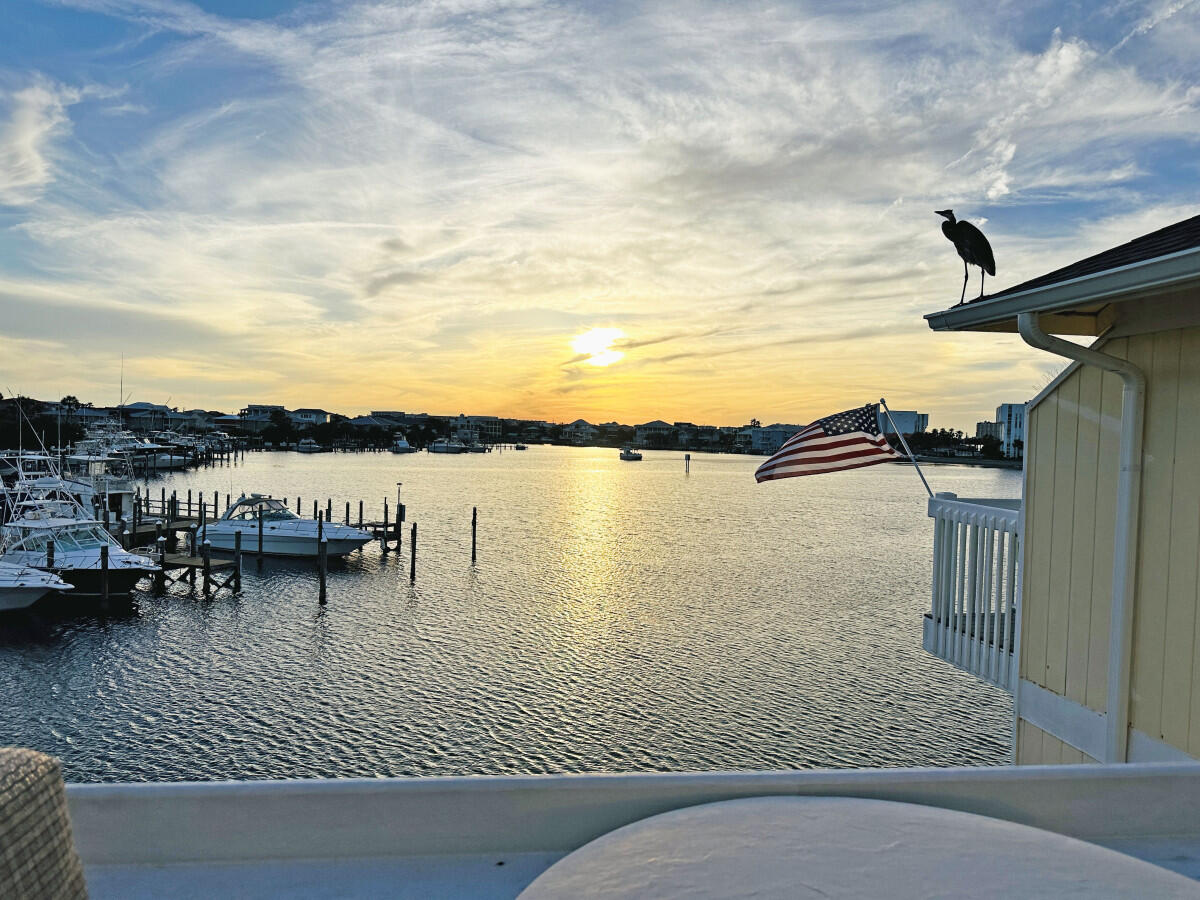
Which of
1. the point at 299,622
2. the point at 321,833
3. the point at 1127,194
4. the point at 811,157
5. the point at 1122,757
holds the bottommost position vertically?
the point at 299,622

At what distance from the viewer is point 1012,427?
584ft

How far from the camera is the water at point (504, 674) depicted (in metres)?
15.4

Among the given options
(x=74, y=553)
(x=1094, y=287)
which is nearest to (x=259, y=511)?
(x=74, y=553)

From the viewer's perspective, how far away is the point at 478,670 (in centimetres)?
2036

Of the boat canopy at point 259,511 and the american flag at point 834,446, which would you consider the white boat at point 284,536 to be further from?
the american flag at point 834,446

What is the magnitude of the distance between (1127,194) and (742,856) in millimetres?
15565

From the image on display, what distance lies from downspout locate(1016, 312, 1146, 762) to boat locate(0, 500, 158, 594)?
29.0m

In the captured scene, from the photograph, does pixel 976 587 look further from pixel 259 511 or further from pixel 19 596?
pixel 259 511

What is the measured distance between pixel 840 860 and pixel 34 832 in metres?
2.00

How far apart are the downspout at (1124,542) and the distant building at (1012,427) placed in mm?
177218

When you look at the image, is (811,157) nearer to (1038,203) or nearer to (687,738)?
(1038,203)

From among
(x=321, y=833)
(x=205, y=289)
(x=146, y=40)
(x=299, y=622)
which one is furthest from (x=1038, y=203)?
(x=205, y=289)

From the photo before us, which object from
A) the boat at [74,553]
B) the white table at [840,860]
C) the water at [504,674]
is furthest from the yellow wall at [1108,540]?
the boat at [74,553]

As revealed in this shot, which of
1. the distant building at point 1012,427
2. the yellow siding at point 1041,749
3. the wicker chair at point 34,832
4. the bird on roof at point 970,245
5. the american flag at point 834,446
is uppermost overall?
the distant building at point 1012,427
